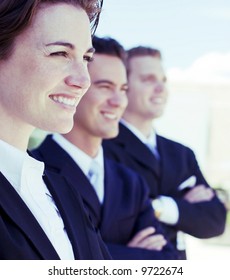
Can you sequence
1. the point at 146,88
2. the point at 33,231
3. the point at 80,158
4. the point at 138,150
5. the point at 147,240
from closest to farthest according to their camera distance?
1. the point at 33,231
2. the point at 147,240
3. the point at 80,158
4. the point at 138,150
5. the point at 146,88

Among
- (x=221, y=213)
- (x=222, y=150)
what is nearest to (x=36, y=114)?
(x=221, y=213)

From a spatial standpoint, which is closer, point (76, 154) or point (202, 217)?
point (76, 154)

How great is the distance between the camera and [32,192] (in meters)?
1.47

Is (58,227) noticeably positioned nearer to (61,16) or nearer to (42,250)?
(42,250)

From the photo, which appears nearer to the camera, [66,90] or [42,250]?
[42,250]

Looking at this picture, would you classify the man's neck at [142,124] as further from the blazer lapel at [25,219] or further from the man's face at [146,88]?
the blazer lapel at [25,219]

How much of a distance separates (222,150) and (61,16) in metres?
7.23

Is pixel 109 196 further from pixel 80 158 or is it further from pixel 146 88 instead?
pixel 146 88

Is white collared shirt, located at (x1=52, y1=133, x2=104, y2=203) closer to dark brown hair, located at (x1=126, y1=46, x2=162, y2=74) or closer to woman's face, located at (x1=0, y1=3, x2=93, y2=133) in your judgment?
woman's face, located at (x1=0, y1=3, x2=93, y2=133)

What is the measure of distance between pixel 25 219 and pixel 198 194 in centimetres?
168

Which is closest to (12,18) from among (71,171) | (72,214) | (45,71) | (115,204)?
(45,71)

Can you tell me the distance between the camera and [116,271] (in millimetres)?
1633

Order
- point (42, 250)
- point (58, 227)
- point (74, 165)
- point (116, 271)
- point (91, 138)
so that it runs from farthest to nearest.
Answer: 1. point (91, 138)
2. point (74, 165)
3. point (116, 271)
4. point (58, 227)
5. point (42, 250)

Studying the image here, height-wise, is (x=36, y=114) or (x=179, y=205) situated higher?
(x=36, y=114)
